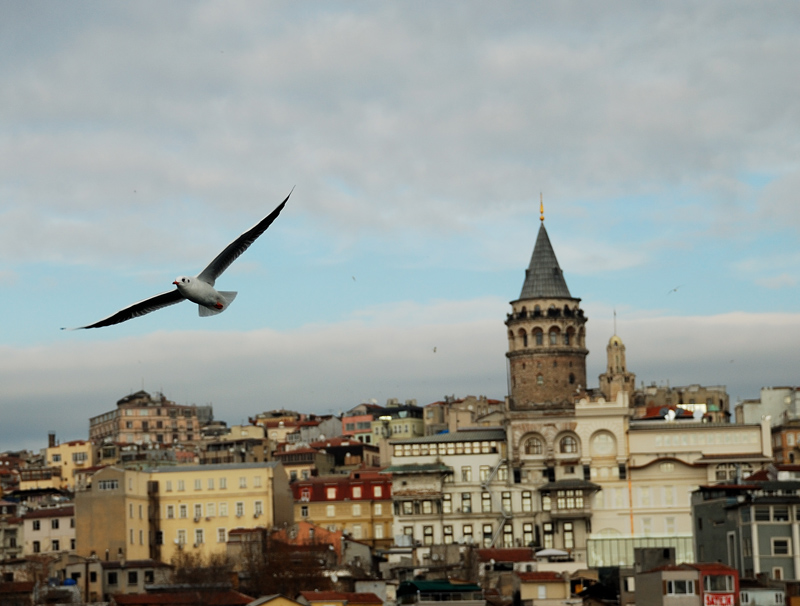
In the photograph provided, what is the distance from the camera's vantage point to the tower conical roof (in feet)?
424

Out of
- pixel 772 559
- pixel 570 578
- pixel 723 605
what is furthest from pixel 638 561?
pixel 723 605

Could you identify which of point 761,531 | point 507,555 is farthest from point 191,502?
point 761,531

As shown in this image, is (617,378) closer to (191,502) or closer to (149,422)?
(149,422)

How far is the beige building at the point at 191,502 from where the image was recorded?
335ft

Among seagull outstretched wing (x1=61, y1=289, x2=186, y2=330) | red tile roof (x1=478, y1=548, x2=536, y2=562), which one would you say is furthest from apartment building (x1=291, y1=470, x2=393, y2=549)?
seagull outstretched wing (x1=61, y1=289, x2=186, y2=330)

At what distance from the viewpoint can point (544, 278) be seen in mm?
129875

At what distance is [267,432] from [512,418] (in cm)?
5645

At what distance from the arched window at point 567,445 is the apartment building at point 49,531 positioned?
3629cm

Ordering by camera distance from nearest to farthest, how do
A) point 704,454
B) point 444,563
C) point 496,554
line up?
point 444,563 → point 496,554 → point 704,454

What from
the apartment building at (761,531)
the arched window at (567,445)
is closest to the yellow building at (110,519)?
the arched window at (567,445)

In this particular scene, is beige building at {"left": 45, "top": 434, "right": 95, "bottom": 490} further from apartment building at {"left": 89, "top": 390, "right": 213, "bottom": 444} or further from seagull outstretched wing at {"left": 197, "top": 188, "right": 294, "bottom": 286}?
seagull outstretched wing at {"left": 197, "top": 188, "right": 294, "bottom": 286}

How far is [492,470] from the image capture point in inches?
4705

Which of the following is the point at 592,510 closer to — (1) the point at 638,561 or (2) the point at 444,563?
(2) the point at 444,563

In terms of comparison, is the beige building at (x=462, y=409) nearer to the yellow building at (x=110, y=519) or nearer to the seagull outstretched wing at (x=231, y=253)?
the yellow building at (x=110, y=519)
